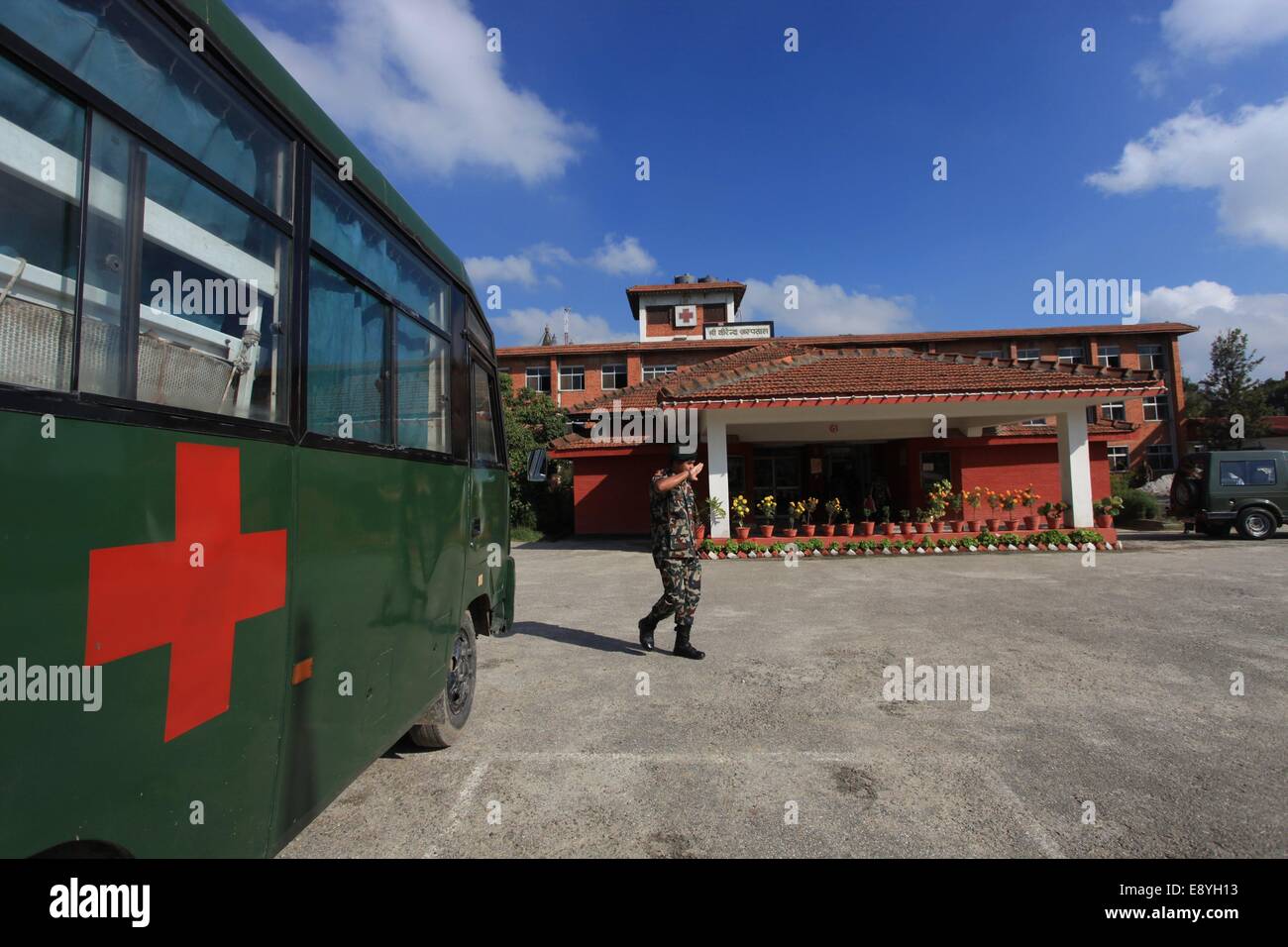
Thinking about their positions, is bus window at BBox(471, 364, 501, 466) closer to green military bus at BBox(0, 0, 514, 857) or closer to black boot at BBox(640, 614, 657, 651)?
green military bus at BBox(0, 0, 514, 857)

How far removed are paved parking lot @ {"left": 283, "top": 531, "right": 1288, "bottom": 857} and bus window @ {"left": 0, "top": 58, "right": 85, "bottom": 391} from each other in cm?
231

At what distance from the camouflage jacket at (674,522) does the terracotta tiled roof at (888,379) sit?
7.73 metres

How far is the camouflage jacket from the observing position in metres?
5.52

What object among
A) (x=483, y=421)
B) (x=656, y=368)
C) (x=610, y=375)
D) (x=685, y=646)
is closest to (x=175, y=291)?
(x=483, y=421)

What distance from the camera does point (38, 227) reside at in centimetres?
129

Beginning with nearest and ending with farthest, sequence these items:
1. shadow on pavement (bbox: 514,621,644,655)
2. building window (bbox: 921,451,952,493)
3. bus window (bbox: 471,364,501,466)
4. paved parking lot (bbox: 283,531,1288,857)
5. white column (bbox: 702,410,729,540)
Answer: paved parking lot (bbox: 283,531,1288,857) < bus window (bbox: 471,364,501,466) < shadow on pavement (bbox: 514,621,644,655) < white column (bbox: 702,410,729,540) < building window (bbox: 921,451,952,493)

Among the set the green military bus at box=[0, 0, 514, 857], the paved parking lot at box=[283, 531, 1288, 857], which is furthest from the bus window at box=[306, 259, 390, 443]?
the paved parking lot at box=[283, 531, 1288, 857]

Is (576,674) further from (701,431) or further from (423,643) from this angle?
(701,431)

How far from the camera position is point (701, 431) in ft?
55.6

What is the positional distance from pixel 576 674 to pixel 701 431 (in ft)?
39.8

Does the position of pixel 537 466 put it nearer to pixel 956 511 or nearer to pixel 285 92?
pixel 285 92

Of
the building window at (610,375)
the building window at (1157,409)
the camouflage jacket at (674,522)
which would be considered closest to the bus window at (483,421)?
the camouflage jacket at (674,522)

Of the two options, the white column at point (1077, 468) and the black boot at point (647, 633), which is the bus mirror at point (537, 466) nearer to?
the black boot at point (647, 633)
